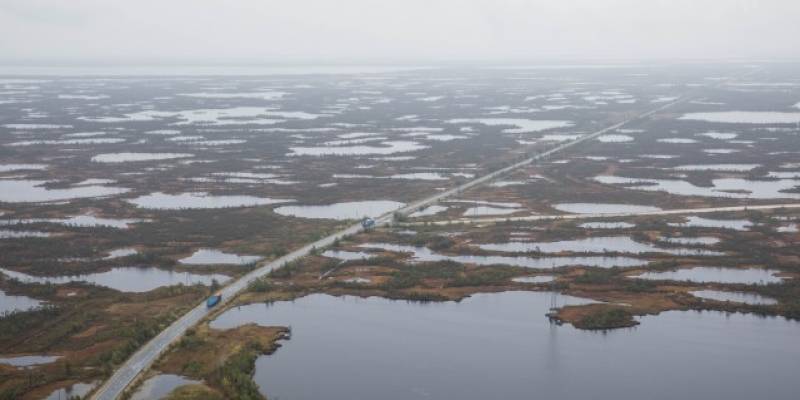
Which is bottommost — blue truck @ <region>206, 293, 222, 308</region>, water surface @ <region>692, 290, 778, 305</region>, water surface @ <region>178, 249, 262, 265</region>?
water surface @ <region>178, 249, 262, 265</region>

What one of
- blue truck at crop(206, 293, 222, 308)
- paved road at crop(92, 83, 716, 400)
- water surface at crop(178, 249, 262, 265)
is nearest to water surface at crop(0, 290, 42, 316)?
paved road at crop(92, 83, 716, 400)

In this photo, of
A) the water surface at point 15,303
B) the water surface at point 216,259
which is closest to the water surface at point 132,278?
the water surface at point 216,259

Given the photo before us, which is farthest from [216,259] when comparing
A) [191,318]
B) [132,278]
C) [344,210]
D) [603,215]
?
[603,215]

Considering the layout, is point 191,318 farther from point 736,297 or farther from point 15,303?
point 736,297

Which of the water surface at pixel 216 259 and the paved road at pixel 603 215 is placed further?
the paved road at pixel 603 215

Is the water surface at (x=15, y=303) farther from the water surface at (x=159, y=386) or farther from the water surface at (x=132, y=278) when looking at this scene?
the water surface at (x=159, y=386)

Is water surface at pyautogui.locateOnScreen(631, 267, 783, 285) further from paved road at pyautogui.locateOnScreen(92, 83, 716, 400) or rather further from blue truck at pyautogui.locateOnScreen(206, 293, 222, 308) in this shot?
blue truck at pyautogui.locateOnScreen(206, 293, 222, 308)

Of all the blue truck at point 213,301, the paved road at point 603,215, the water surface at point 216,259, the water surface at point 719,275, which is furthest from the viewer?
the paved road at point 603,215

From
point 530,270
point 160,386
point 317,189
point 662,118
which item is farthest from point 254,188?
point 662,118

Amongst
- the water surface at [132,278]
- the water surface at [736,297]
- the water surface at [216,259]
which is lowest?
the water surface at [132,278]

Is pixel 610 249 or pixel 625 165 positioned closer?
pixel 610 249

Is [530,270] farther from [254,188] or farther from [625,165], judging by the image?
[625,165]
